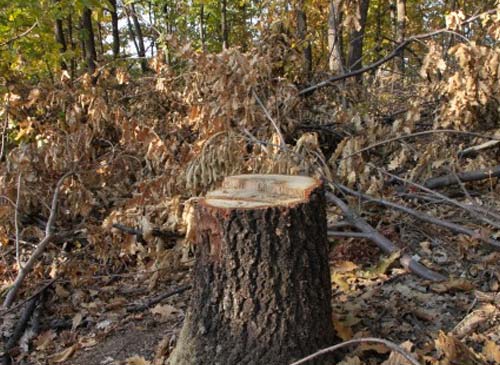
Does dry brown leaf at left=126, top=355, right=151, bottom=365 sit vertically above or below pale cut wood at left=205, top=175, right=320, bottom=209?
below

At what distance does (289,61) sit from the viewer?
4988 millimetres

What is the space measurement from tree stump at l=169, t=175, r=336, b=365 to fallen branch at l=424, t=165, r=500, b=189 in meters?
2.14

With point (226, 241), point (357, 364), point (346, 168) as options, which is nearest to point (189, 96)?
point (346, 168)

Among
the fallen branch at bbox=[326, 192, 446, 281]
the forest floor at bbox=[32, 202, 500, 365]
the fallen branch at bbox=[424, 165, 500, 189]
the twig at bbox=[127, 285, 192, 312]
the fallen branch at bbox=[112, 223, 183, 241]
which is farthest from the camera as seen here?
the fallen branch at bbox=[424, 165, 500, 189]

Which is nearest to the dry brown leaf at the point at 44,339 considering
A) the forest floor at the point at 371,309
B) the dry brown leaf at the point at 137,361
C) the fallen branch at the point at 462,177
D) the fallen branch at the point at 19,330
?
the forest floor at the point at 371,309

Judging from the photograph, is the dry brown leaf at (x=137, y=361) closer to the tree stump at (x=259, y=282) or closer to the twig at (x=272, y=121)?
the tree stump at (x=259, y=282)

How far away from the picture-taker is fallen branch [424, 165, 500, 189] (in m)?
3.83

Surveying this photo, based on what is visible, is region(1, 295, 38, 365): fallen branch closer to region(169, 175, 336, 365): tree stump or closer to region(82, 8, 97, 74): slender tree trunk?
region(169, 175, 336, 365): tree stump

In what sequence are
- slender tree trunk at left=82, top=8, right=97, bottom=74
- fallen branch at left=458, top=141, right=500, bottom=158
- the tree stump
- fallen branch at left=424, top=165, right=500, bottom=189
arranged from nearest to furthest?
the tree stump → fallen branch at left=424, top=165, right=500, bottom=189 → fallen branch at left=458, top=141, right=500, bottom=158 → slender tree trunk at left=82, top=8, right=97, bottom=74

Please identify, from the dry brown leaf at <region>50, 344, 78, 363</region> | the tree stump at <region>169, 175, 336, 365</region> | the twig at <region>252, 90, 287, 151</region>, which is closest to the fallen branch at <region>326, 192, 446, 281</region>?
the twig at <region>252, 90, 287, 151</region>

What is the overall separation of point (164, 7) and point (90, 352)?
13015mm

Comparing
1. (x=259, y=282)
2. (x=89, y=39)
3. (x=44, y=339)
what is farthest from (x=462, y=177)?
(x=89, y=39)

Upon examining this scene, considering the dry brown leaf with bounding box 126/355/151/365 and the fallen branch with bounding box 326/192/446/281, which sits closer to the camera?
the dry brown leaf with bounding box 126/355/151/365

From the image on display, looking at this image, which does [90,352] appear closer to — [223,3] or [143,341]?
[143,341]
